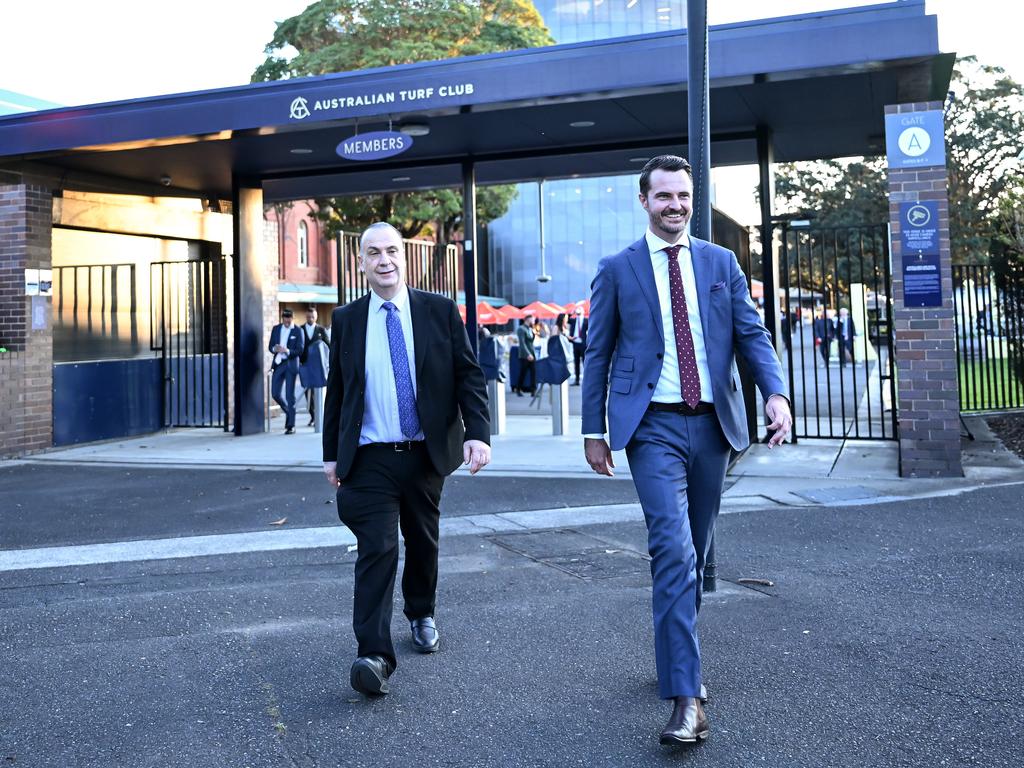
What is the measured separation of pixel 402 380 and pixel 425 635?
1.20 meters

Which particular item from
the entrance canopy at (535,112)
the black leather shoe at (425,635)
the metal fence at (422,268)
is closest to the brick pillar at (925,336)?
the entrance canopy at (535,112)

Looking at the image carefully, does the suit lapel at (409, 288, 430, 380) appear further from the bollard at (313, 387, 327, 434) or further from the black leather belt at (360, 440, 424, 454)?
the bollard at (313, 387, 327, 434)

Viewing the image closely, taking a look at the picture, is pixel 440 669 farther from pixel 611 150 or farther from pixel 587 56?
pixel 611 150

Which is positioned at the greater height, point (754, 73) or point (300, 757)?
point (754, 73)

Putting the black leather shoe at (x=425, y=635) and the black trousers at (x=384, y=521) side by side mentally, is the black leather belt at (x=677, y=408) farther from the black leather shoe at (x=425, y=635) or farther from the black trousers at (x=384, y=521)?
the black leather shoe at (x=425, y=635)

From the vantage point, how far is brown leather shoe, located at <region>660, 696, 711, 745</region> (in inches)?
133

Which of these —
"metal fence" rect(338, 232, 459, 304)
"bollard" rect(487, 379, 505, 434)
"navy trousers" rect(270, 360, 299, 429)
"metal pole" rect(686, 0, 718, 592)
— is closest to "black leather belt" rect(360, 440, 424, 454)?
"metal pole" rect(686, 0, 718, 592)

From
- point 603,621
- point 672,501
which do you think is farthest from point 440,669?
point 672,501

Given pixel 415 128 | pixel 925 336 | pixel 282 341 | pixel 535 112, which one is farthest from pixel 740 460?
pixel 282 341

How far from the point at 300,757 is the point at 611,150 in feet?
35.6

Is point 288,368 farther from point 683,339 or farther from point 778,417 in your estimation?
point 778,417

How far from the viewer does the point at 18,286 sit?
42.5 ft

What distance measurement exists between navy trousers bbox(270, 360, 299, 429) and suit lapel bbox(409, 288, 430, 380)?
10.5 m

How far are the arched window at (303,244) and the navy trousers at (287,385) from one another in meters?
36.6
